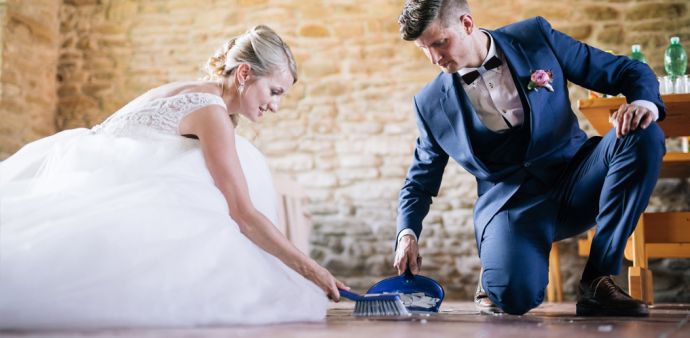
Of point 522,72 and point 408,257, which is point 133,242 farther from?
point 522,72

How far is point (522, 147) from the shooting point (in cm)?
245

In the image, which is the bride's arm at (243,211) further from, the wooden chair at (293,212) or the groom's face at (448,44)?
the wooden chair at (293,212)

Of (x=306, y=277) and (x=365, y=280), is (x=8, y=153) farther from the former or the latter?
(x=306, y=277)

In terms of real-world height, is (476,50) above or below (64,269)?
above

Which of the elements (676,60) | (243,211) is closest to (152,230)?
(243,211)

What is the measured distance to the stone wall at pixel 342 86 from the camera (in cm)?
526


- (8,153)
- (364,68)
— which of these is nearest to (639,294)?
(364,68)

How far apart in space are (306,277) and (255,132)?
3.87 m

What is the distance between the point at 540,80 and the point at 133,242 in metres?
1.35

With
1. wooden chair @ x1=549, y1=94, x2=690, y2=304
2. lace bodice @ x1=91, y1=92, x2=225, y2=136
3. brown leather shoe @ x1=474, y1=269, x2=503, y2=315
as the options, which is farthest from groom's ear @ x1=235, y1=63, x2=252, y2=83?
wooden chair @ x1=549, y1=94, x2=690, y2=304

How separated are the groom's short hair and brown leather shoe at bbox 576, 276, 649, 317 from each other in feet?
2.88

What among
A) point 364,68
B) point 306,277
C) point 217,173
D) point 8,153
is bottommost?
point 306,277

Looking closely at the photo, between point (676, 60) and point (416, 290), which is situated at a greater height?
point (676, 60)

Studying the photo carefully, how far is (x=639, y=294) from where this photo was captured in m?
3.23
